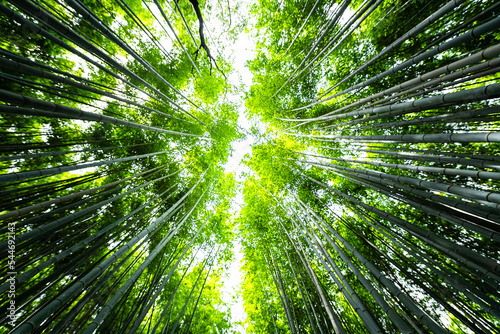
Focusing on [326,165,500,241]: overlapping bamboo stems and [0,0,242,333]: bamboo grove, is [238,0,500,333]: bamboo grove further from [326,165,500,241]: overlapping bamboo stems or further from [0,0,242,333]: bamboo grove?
[0,0,242,333]: bamboo grove

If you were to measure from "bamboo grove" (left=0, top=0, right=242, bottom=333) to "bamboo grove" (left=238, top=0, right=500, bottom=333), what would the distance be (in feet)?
5.18

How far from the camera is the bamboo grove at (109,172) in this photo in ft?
5.64

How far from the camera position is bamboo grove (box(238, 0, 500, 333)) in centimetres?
171

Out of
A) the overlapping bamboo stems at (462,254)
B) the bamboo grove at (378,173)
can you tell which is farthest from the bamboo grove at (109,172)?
the overlapping bamboo stems at (462,254)

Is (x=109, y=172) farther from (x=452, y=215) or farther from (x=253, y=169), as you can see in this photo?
(x=452, y=215)

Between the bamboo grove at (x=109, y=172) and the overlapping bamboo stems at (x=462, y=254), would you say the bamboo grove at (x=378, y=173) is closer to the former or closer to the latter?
the overlapping bamboo stems at (x=462, y=254)

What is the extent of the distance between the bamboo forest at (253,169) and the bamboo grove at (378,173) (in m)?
0.04

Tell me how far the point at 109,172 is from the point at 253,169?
4.89 m

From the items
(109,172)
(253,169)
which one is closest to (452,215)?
(109,172)

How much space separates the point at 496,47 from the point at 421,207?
1.64 m

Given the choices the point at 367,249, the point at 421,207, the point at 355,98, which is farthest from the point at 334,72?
the point at 367,249

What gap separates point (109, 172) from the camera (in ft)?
11.5

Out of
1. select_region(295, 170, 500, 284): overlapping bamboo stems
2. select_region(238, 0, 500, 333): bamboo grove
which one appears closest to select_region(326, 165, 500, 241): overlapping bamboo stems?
select_region(238, 0, 500, 333): bamboo grove

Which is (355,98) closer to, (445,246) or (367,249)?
(367,249)
